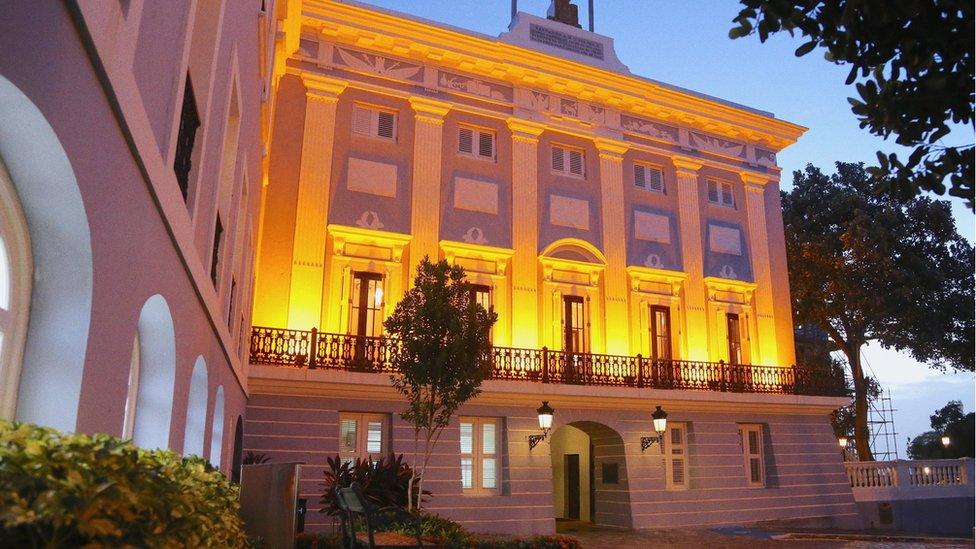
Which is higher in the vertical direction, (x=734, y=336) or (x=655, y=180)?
(x=655, y=180)

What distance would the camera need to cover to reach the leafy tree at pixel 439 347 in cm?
1151

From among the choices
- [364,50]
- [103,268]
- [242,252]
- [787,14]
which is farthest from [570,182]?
[103,268]

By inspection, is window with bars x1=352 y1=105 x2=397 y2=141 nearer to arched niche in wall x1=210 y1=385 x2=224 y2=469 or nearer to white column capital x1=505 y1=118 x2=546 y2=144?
white column capital x1=505 y1=118 x2=546 y2=144

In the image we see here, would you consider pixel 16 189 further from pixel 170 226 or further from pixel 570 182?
pixel 570 182

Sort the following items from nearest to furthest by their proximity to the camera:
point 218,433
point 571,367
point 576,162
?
point 218,433 < point 571,367 < point 576,162

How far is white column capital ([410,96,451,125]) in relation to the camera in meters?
17.3

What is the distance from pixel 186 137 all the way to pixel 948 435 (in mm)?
37508

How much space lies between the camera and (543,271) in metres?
17.7

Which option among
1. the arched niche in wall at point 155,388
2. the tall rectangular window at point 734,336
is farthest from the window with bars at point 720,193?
the arched niche in wall at point 155,388

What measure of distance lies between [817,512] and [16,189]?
781 inches

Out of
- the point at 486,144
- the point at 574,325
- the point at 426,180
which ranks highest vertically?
the point at 486,144

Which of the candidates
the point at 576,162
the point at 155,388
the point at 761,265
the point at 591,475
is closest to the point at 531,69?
the point at 576,162

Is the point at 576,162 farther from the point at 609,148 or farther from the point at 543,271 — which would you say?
the point at 543,271

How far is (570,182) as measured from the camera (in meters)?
18.8
